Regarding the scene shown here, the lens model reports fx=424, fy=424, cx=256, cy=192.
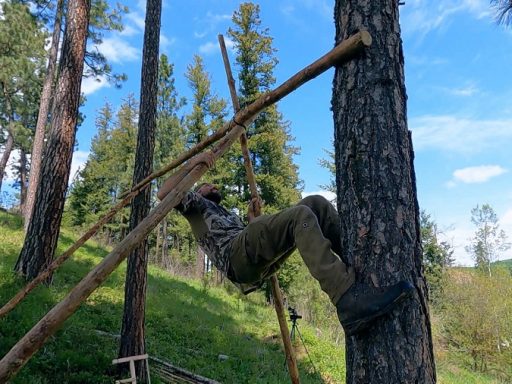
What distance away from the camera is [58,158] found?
7.04 meters

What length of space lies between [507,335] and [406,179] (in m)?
21.3

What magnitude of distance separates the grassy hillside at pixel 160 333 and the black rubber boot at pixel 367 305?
3995mm

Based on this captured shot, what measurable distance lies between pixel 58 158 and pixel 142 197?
2.22 m

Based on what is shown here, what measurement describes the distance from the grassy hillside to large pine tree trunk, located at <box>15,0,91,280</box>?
18.8 inches

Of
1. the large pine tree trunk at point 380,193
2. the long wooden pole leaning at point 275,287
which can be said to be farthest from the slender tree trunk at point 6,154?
the large pine tree trunk at point 380,193

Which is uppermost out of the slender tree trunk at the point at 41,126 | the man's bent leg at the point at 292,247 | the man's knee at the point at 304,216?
the slender tree trunk at the point at 41,126

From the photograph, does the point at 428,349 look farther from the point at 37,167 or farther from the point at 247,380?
the point at 37,167

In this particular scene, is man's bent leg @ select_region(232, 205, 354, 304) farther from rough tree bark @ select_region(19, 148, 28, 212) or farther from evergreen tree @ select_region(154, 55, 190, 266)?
rough tree bark @ select_region(19, 148, 28, 212)

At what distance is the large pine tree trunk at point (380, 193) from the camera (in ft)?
5.77

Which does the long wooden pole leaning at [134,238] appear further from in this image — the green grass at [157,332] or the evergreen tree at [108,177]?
the evergreen tree at [108,177]

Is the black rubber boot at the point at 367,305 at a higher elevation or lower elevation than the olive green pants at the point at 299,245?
lower

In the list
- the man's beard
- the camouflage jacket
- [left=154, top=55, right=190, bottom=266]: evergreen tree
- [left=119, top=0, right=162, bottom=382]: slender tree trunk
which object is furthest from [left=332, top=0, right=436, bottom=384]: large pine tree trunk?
[left=154, top=55, right=190, bottom=266]: evergreen tree

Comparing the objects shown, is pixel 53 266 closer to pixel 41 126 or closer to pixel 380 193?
pixel 380 193

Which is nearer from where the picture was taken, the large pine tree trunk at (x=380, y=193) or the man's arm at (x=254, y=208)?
the large pine tree trunk at (x=380, y=193)
